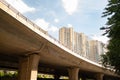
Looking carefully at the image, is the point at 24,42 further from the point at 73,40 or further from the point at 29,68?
the point at 73,40

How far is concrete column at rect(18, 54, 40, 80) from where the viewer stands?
80.4 feet

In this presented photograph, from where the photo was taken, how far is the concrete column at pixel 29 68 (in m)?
24.5

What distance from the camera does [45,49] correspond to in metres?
24.9

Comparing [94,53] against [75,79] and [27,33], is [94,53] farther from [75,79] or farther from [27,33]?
[27,33]

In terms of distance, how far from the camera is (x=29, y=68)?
24.9 meters

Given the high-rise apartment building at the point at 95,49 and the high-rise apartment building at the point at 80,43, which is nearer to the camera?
the high-rise apartment building at the point at 80,43

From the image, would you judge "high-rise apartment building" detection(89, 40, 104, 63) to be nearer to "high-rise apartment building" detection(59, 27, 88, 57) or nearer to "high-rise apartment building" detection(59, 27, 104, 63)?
"high-rise apartment building" detection(59, 27, 104, 63)

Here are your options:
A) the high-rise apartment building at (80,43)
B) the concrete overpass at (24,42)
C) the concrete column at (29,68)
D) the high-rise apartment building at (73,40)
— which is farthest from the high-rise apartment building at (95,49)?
the concrete column at (29,68)

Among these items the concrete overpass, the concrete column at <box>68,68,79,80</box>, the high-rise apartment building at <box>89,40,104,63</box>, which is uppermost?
the high-rise apartment building at <box>89,40,104,63</box>

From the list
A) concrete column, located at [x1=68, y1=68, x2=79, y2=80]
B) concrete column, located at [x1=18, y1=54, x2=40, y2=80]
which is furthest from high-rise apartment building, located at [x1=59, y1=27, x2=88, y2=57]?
concrete column, located at [x1=18, y1=54, x2=40, y2=80]

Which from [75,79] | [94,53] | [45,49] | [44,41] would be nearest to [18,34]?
[44,41]

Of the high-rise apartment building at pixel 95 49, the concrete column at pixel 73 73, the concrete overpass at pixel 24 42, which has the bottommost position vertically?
the concrete column at pixel 73 73

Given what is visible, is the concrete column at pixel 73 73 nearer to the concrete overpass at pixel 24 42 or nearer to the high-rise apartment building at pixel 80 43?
the concrete overpass at pixel 24 42

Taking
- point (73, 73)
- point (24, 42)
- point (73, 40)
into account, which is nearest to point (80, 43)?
point (73, 40)
